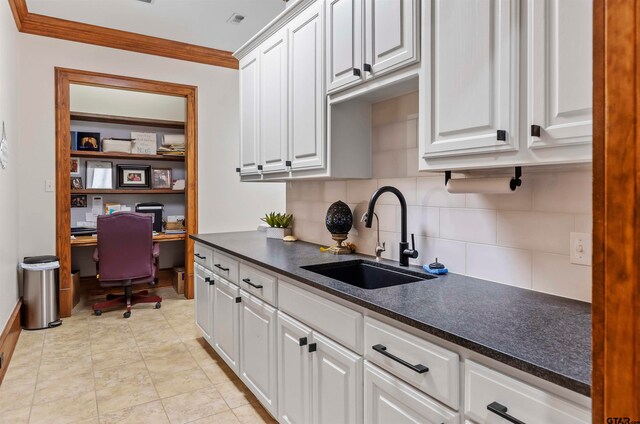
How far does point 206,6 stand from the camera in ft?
11.1

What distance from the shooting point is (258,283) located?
2.03 meters

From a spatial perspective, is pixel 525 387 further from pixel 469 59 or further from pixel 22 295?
pixel 22 295

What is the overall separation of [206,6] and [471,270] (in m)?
3.14

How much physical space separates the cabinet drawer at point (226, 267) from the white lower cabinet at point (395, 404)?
124 cm

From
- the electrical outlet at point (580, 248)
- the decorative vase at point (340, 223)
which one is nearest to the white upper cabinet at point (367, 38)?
the decorative vase at point (340, 223)

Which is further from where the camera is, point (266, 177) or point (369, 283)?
point (266, 177)

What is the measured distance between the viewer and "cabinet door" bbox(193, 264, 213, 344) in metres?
2.80

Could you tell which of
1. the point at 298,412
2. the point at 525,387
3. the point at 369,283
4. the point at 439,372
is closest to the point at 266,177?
the point at 369,283

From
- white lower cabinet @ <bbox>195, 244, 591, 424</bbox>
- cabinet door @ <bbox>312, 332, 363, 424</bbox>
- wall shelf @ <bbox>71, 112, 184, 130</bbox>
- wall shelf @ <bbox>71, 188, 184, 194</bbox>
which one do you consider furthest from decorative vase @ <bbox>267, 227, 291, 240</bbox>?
wall shelf @ <bbox>71, 112, 184, 130</bbox>

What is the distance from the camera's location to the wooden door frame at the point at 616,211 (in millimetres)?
494

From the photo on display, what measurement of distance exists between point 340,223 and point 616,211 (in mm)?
1794

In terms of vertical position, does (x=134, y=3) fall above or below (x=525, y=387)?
above

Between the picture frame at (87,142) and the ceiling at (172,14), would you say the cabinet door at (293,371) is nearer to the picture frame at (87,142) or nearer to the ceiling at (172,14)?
the ceiling at (172,14)

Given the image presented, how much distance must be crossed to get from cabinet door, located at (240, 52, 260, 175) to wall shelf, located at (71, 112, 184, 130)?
2.36m
